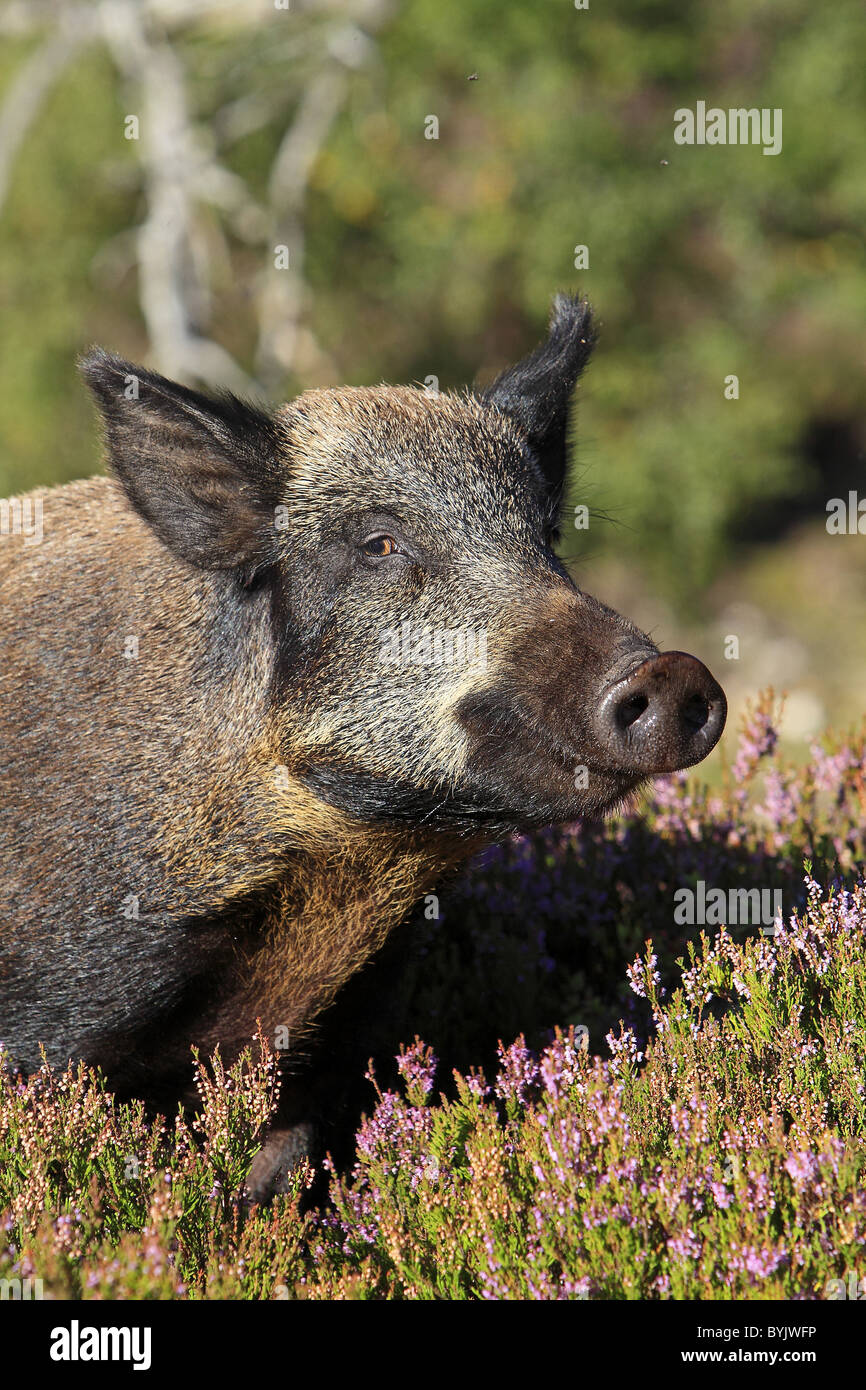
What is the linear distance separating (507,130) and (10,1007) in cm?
1308

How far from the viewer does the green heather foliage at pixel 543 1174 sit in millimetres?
2865

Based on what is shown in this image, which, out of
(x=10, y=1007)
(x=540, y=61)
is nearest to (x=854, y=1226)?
(x=10, y=1007)

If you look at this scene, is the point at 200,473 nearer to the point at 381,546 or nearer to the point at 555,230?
the point at 381,546

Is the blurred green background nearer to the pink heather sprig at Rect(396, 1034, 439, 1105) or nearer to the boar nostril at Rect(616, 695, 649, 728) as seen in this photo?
the pink heather sprig at Rect(396, 1034, 439, 1105)

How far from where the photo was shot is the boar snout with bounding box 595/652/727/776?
11.0ft

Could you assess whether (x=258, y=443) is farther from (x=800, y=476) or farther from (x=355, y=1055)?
(x=800, y=476)

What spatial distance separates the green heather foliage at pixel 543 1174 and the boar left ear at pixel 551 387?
4.78 ft

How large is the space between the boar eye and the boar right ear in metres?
0.28
